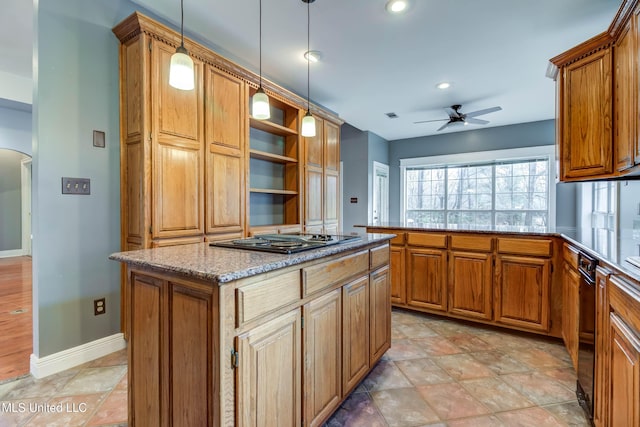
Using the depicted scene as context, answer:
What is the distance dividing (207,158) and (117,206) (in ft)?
2.51

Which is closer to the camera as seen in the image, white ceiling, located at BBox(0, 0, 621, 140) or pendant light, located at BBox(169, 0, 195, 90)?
pendant light, located at BBox(169, 0, 195, 90)

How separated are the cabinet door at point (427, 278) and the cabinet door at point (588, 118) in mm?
1268

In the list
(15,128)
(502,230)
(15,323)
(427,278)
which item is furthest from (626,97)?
(15,128)

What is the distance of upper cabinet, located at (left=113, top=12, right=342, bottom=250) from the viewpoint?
2189mm

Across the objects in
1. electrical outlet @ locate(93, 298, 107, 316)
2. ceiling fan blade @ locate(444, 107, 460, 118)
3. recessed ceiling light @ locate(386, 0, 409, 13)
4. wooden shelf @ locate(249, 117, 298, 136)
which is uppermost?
recessed ceiling light @ locate(386, 0, 409, 13)

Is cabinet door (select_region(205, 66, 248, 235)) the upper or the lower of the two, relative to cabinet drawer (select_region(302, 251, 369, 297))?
upper

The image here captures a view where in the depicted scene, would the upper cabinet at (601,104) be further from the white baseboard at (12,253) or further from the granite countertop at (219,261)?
the white baseboard at (12,253)

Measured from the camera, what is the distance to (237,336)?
40.4 inches

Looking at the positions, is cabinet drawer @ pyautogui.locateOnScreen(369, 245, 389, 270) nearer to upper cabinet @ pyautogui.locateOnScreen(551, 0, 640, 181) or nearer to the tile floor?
the tile floor

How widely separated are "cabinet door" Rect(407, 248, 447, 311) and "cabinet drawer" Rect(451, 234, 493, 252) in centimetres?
14

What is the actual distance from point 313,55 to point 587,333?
307cm

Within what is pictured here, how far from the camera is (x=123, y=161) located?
235 cm

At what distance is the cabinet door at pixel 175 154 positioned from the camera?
7.29 feet

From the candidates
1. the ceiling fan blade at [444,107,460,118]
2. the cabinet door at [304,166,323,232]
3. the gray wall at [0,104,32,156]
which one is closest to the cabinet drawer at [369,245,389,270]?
the cabinet door at [304,166,323,232]
